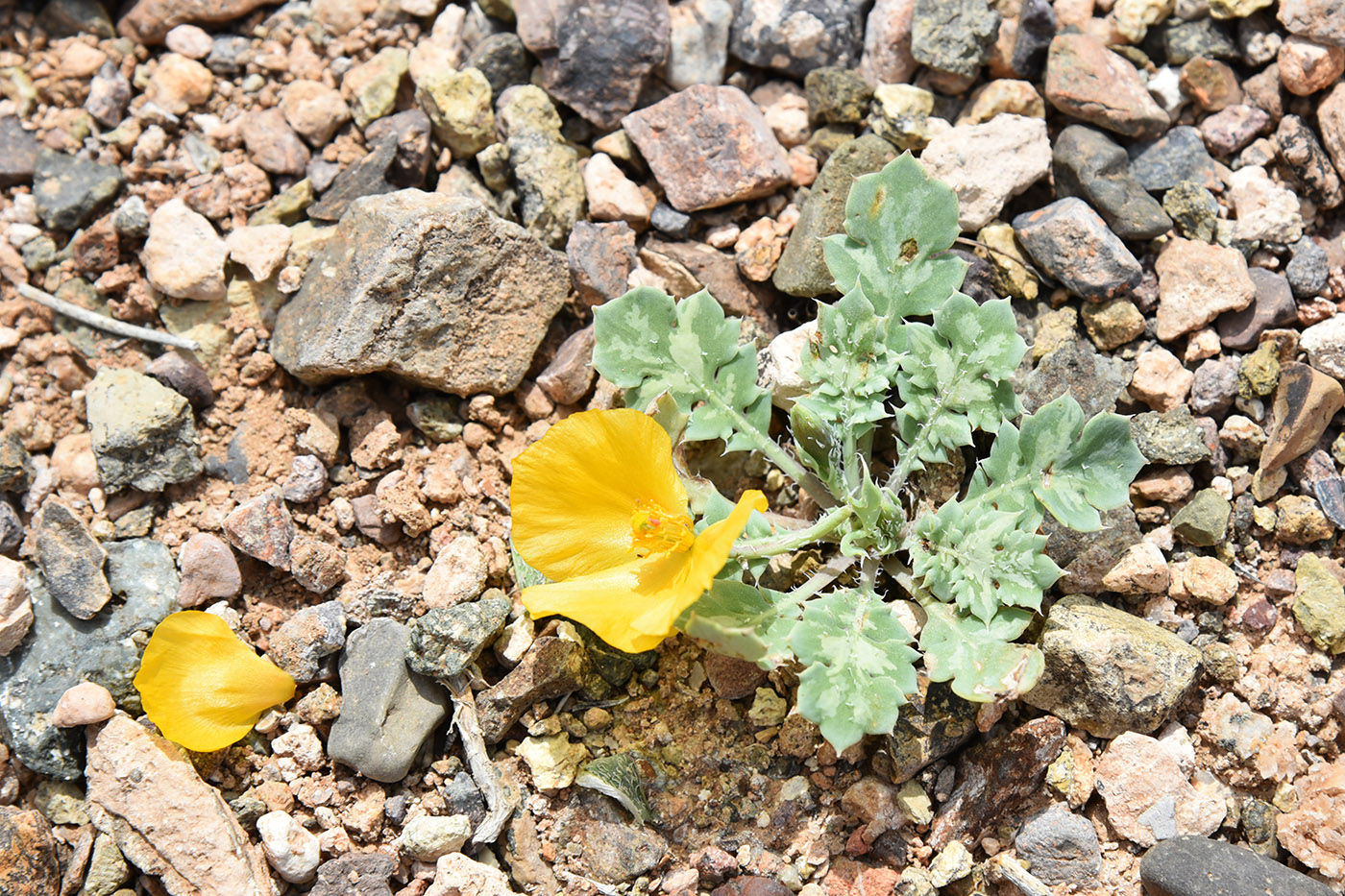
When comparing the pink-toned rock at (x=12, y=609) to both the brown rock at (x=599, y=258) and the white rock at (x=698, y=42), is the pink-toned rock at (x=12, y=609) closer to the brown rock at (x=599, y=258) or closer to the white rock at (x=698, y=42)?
the brown rock at (x=599, y=258)

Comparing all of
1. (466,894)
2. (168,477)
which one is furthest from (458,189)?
(466,894)

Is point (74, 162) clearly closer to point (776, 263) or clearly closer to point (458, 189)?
point (458, 189)

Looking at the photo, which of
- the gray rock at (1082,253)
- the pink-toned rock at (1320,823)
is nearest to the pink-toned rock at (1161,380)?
the gray rock at (1082,253)

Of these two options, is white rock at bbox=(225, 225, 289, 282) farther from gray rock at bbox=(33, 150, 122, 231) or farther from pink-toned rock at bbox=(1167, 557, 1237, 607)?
pink-toned rock at bbox=(1167, 557, 1237, 607)

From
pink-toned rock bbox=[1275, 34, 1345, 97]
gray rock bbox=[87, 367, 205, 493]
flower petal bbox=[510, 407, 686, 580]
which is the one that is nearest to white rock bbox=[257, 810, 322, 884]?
flower petal bbox=[510, 407, 686, 580]

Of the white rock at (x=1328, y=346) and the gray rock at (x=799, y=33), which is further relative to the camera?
the gray rock at (x=799, y=33)
